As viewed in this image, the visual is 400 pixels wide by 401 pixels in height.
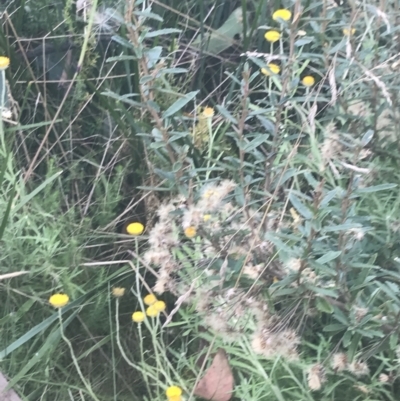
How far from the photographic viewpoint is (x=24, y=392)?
1.03 m

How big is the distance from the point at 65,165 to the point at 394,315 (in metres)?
0.76

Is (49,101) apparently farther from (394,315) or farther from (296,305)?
(394,315)

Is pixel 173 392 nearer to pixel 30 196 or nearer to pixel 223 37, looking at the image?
pixel 30 196

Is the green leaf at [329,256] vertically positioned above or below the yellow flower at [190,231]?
above

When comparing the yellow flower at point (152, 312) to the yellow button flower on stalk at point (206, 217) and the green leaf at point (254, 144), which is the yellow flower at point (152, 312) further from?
the green leaf at point (254, 144)

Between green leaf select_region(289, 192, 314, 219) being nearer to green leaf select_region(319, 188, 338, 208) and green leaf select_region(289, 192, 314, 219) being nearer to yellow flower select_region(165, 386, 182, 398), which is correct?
green leaf select_region(319, 188, 338, 208)

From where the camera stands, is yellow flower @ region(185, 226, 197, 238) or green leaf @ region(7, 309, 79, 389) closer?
yellow flower @ region(185, 226, 197, 238)

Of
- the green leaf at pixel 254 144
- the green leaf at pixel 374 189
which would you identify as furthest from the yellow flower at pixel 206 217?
the green leaf at pixel 374 189

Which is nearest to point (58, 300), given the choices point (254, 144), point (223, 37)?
point (254, 144)

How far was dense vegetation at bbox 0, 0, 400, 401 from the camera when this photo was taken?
85 cm

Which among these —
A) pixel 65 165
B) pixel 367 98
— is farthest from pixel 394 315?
pixel 65 165

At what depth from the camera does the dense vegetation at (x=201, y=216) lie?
2.78ft

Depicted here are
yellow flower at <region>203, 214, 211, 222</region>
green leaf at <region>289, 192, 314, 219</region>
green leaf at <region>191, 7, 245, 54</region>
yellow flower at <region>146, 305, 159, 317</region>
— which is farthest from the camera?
green leaf at <region>191, 7, 245, 54</region>

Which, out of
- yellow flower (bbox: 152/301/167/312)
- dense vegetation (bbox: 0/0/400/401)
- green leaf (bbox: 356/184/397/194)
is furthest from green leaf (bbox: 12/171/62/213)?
green leaf (bbox: 356/184/397/194)
